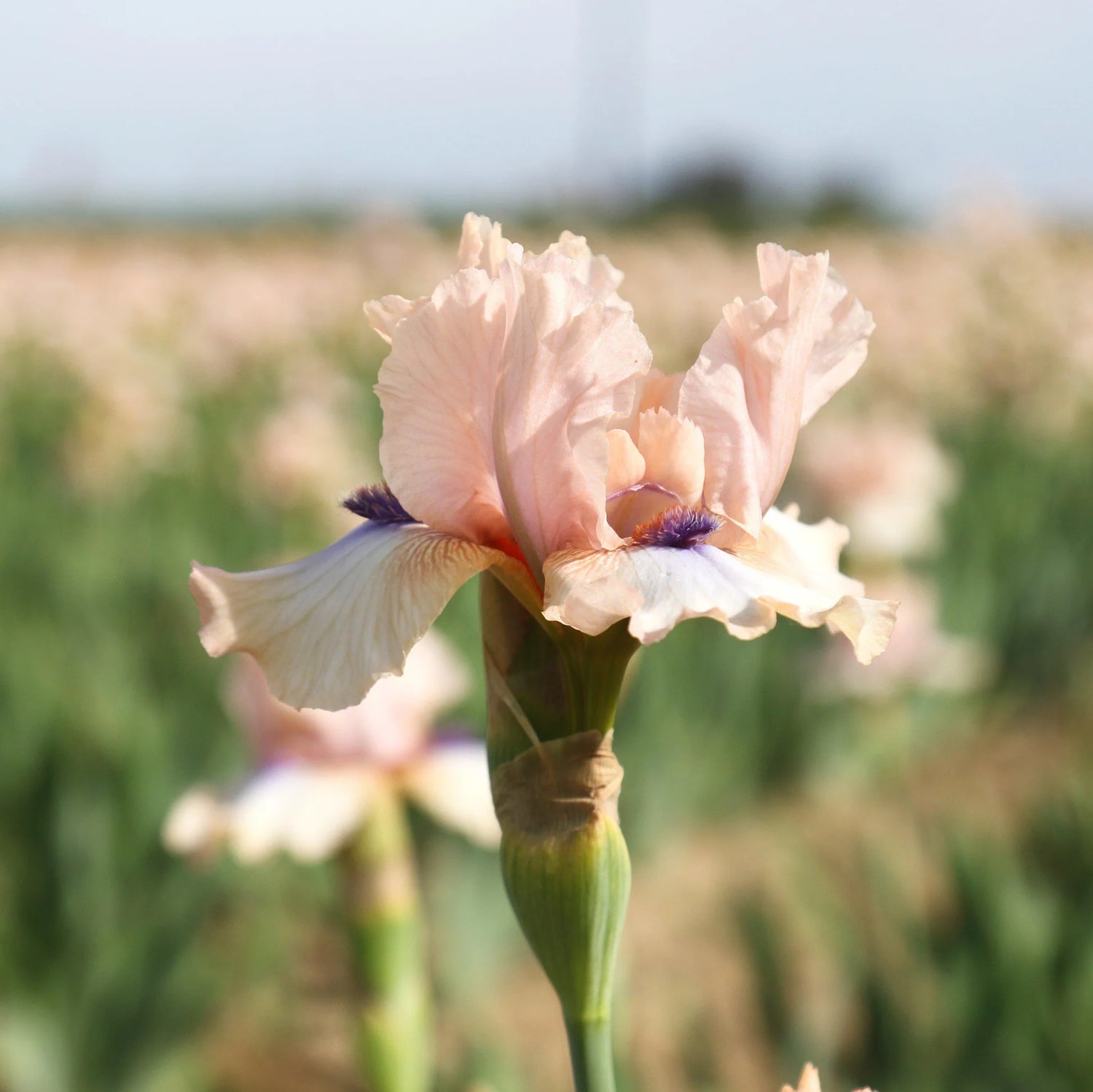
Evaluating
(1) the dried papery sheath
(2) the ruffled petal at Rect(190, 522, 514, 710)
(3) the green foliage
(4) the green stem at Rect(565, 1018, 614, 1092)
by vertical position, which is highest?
(2) the ruffled petal at Rect(190, 522, 514, 710)

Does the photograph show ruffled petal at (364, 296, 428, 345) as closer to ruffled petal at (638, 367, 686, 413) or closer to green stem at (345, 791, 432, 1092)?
ruffled petal at (638, 367, 686, 413)

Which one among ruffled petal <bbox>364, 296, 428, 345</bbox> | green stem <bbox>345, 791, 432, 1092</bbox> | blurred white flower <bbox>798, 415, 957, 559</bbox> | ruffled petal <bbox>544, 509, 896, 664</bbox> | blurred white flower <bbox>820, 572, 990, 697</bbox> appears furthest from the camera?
blurred white flower <bbox>820, 572, 990, 697</bbox>

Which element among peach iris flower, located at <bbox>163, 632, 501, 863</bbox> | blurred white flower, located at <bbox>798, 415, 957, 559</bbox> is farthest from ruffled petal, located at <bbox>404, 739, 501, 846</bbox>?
blurred white flower, located at <bbox>798, 415, 957, 559</bbox>

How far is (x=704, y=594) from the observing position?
463mm

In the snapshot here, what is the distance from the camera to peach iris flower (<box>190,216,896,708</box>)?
0.48 meters

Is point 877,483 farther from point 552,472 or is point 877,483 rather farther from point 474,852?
point 552,472

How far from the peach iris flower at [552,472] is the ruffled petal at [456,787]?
1.76ft

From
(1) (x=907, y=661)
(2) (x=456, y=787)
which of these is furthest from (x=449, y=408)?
(1) (x=907, y=661)

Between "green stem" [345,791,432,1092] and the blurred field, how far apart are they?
1.68 feet

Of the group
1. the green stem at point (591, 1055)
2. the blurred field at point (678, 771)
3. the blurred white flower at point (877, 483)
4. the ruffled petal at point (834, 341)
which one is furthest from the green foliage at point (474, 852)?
the ruffled petal at point (834, 341)

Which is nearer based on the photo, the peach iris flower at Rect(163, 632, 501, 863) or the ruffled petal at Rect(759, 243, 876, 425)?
the ruffled petal at Rect(759, 243, 876, 425)

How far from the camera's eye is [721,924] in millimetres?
3072

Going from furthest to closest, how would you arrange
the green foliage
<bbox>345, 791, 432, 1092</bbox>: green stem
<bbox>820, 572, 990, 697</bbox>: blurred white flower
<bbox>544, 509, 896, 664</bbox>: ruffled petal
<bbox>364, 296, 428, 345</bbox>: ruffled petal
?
<bbox>820, 572, 990, 697</bbox>: blurred white flower → the green foliage → <bbox>345, 791, 432, 1092</bbox>: green stem → <bbox>364, 296, 428, 345</bbox>: ruffled petal → <bbox>544, 509, 896, 664</bbox>: ruffled petal

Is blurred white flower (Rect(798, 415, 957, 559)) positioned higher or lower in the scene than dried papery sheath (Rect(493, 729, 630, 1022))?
lower
